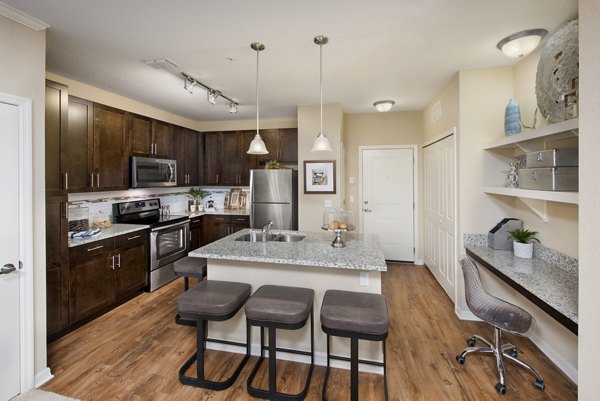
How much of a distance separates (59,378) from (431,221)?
14.8 feet

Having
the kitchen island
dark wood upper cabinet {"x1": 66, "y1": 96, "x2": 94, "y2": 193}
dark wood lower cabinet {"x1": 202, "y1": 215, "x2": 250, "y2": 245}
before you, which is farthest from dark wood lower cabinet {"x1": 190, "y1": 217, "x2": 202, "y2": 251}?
the kitchen island

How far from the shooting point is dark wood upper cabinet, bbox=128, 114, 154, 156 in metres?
3.84

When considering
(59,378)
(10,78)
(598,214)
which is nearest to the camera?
(598,214)

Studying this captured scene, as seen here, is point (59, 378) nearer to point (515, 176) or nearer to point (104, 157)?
point (104, 157)

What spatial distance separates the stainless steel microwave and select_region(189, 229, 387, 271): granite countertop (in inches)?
75.8

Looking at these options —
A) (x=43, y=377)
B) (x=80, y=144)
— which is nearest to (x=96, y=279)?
(x=43, y=377)

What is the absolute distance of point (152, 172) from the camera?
13.4ft

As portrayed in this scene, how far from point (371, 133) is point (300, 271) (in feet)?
11.1

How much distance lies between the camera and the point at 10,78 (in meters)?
1.88

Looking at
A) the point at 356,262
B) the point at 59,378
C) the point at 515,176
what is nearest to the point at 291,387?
the point at 356,262

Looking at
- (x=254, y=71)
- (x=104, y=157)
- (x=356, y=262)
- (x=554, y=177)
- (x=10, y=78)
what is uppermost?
(x=254, y=71)

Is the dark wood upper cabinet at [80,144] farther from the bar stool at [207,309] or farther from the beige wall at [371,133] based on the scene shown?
the beige wall at [371,133]

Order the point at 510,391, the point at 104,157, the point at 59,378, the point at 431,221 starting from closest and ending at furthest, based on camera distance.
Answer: the point at 510,391 < the point at 59,378 < the point at 104,157 < the point at 431,221

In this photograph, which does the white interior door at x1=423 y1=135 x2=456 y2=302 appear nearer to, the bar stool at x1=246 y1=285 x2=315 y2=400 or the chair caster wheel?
the chair caster wheel
